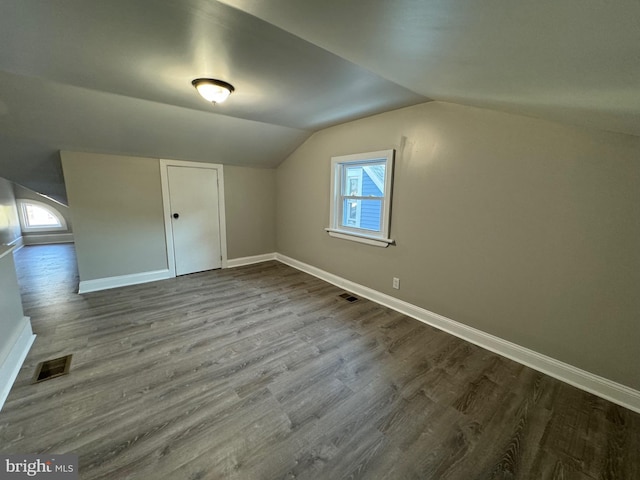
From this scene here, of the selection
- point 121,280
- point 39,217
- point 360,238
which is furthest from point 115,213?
point 39,217

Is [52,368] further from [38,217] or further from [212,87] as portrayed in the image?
[38,217]

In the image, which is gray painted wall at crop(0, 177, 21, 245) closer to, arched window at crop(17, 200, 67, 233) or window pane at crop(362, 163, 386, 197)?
arched window at crop(17, 200, 67, 233)

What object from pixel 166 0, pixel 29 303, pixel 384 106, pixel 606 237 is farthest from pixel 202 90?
pixel 29 303

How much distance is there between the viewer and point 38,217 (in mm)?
6273

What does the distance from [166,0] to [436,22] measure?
122 centimetres

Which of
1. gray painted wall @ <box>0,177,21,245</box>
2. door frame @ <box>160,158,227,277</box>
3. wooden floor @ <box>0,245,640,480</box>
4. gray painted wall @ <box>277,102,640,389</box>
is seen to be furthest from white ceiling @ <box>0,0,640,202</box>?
gray painted wall @ <box>0,177,21,245</box>

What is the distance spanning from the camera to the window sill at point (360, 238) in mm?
3024

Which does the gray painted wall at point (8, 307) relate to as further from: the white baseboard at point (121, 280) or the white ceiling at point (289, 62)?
the white ceiling at point (289, 62)

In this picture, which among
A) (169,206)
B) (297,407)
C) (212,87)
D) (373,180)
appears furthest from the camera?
(169,206)

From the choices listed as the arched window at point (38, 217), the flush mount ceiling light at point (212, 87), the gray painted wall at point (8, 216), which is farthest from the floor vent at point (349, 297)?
the arched window at point (38, 217)

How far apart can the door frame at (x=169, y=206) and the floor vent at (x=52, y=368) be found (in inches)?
78.8

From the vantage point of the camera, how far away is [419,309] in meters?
2.78

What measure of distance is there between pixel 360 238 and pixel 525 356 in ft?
6.46

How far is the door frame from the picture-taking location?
3703mm
